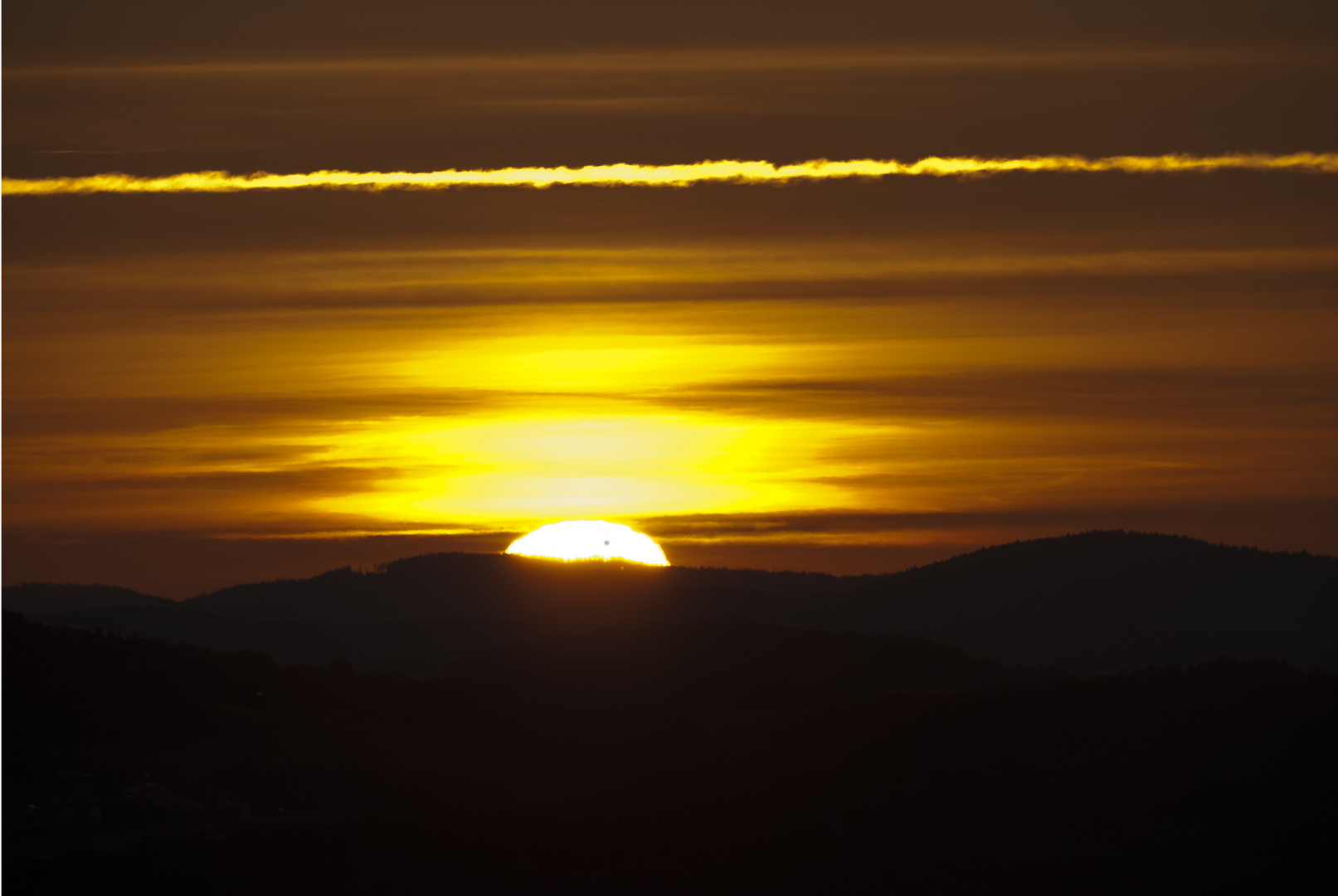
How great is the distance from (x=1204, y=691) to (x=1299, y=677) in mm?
6986

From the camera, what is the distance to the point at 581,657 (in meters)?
188

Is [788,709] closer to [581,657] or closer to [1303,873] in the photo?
[581,657]

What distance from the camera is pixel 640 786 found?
301ft

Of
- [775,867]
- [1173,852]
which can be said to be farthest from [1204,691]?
[775,867]

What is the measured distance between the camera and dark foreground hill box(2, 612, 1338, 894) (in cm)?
7094

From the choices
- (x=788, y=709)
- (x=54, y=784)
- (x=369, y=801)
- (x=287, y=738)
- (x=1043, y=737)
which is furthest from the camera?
(x=788, y=709)

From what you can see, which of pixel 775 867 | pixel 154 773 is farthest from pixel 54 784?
pixel 775 867

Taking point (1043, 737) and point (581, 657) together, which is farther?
point (581, 657)

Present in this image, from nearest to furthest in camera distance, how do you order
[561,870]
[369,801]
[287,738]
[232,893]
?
1. [232,893]
2. [561,870]
3. [369,801]
4. [287,738]

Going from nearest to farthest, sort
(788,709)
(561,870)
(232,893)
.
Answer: (232,893), (561,870), (788,709)

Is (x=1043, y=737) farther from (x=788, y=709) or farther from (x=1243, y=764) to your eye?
(x=788, y=709)

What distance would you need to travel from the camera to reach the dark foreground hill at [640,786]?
233 feet

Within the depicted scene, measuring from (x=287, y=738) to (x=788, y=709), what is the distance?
217ft

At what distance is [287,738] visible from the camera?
3787 inches
